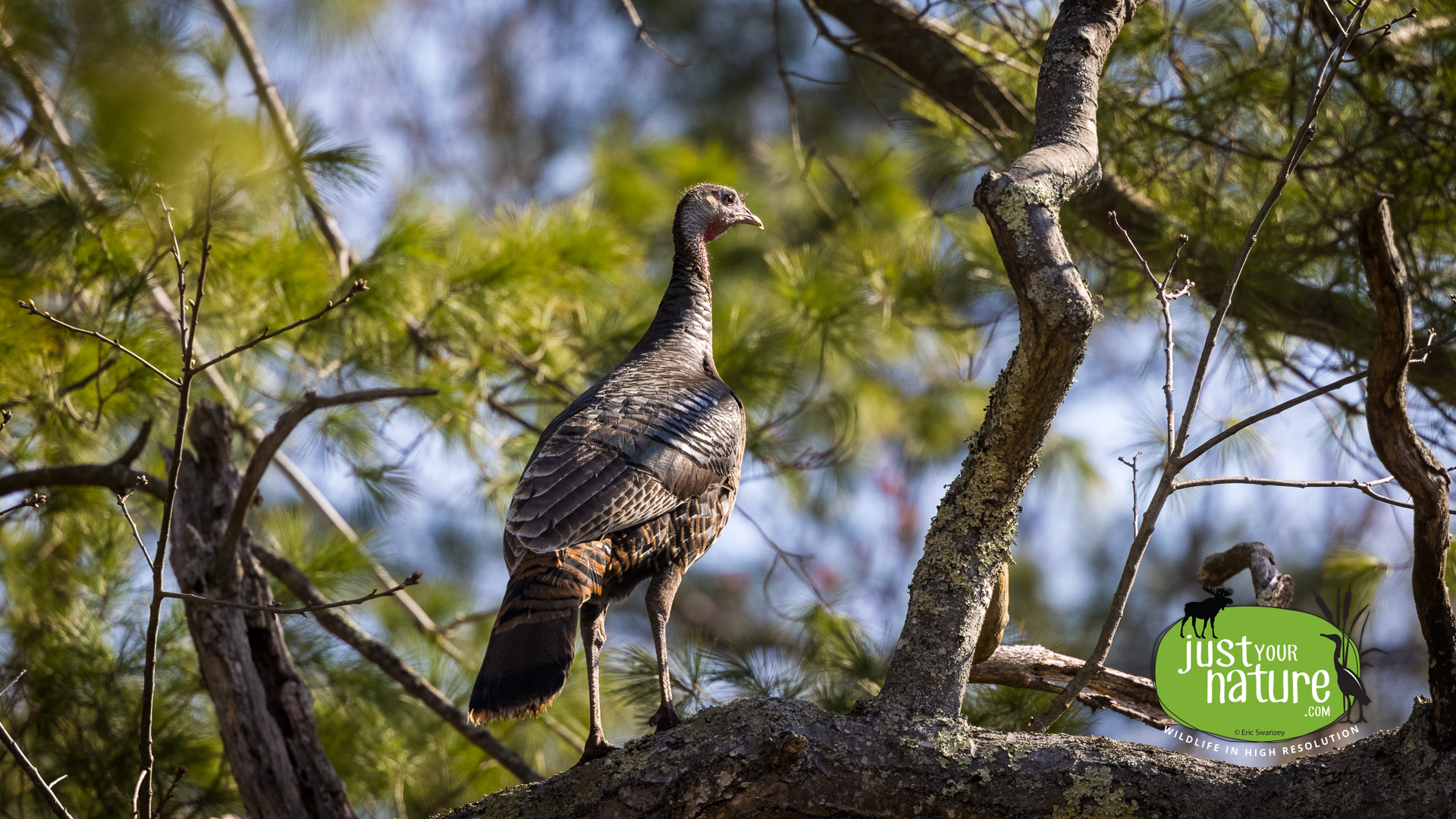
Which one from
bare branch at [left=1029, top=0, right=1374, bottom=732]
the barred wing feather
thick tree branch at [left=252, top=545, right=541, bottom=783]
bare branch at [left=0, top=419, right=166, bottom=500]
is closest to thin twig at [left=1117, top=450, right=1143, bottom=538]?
bare branch at [left=1029, top=0, right=1374, bottom=732]

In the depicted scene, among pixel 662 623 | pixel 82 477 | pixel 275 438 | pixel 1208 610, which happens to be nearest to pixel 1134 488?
pixel 1208 610

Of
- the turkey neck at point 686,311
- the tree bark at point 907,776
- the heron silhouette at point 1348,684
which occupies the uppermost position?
the turkey neck at point 686,311

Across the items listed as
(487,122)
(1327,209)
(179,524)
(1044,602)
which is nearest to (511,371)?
(179,524)

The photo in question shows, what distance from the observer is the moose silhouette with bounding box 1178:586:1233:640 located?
2424 mm

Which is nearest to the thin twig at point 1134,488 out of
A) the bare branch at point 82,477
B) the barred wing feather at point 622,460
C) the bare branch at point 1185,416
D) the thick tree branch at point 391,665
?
the bare branch at point 1185,416

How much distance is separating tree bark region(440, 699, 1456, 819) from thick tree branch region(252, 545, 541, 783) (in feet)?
4.52

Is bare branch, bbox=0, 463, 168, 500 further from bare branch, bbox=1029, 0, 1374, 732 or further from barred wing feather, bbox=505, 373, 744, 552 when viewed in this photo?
bare branch, bbox=1029, 0, 1374, 732

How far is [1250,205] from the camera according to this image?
387cm

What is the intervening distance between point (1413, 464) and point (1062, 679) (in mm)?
1315

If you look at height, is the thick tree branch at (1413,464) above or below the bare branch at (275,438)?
below

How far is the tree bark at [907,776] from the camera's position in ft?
6.09

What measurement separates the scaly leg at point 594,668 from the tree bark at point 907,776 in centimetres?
26

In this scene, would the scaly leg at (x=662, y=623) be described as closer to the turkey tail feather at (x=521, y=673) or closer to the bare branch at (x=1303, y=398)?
the turkey tail feather at (x=521, y=673)

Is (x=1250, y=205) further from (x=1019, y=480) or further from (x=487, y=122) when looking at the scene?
(x=487, y=122)
